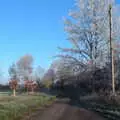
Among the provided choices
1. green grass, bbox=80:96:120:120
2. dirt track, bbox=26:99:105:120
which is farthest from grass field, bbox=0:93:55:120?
green grass, bbox=80:96:120:120

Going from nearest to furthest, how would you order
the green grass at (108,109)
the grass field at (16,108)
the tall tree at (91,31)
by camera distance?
the green grass at (108,109)
the grass field at (16,108)
the tall tree at (91,31)

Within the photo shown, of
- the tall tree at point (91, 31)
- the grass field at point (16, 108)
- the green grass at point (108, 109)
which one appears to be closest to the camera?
the green grass at point (108, 109)

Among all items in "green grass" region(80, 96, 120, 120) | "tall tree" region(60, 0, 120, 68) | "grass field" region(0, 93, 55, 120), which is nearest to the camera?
"green grass" region(80, 96, 120, 120)

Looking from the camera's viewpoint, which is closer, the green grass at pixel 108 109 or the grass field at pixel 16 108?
the green grass at pixel 108 109

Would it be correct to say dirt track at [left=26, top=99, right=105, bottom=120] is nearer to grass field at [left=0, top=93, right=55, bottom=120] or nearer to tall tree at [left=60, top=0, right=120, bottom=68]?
grass field at [left=0, top=93, right=55, bottom=120]

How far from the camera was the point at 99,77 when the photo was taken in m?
56.9

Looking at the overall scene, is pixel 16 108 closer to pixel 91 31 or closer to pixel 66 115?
pixel 66 115

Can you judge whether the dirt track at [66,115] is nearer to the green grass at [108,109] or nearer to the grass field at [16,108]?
the green grass at [108,109]

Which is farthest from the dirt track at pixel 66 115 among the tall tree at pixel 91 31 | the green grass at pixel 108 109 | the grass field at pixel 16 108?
the tall tree at pixel 91 31

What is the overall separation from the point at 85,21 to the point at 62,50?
7291mm

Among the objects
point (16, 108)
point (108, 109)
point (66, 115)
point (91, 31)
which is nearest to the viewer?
point (66, 115)

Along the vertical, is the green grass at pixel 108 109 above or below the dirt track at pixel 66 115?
above

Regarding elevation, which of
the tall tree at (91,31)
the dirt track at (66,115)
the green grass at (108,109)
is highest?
the tall tree at (91,31)

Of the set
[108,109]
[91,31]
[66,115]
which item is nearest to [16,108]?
[66,115]
